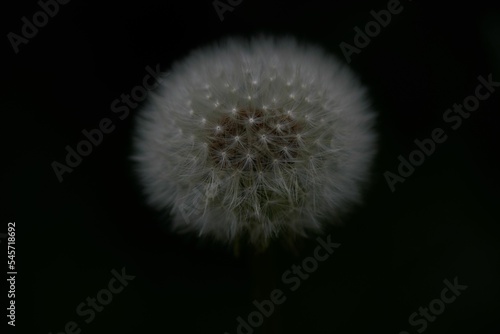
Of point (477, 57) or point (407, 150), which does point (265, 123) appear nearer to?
point (407, 150)

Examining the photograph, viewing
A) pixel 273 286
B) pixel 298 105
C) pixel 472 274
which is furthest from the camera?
pixel 472 274

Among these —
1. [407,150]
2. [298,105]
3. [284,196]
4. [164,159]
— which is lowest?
[407,150]

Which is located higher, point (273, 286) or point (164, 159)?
point (164, 159)

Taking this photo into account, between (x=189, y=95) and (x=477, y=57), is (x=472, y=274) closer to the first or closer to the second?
(x=477, y=57)

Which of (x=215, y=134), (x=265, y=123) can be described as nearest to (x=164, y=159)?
(x=215, y=134)

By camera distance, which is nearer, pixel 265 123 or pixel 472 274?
→ pixel 265 123

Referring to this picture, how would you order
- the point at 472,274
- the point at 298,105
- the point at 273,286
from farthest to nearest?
1. the point at 472,274
2. the point at 298,105
3. the point at 273,286
